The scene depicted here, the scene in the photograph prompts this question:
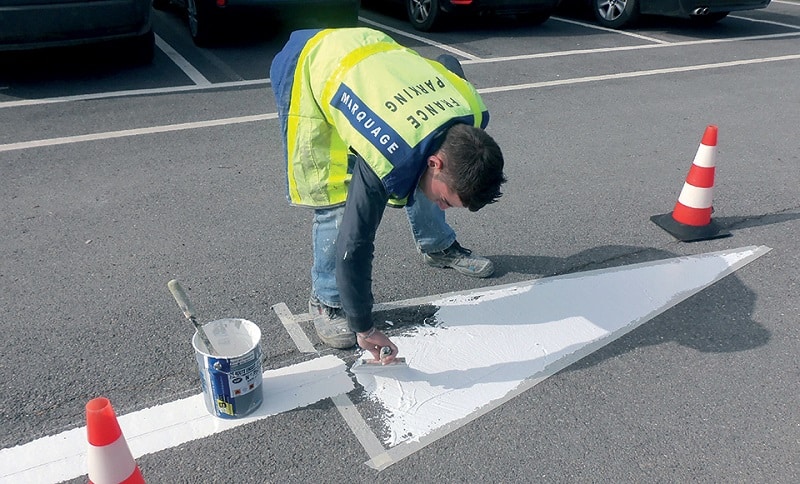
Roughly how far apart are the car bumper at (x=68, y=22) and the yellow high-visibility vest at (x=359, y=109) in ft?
12.6

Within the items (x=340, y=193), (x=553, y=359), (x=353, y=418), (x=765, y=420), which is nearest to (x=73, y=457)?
(x=353, y=418)

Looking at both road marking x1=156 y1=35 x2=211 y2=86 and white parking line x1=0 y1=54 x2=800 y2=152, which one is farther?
road marking x1=156 y1=35 x2=211 y2=86

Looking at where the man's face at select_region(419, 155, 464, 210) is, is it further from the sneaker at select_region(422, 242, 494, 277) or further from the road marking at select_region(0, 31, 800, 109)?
the road marking at select_region(0, 31, 800, 109)

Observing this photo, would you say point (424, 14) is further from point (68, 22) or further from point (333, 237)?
point (333, 237)

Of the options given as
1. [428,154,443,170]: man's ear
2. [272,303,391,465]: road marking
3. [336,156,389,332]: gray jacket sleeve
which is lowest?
[272,303,391,465]: road marking

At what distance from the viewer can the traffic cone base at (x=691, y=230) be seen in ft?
13.1

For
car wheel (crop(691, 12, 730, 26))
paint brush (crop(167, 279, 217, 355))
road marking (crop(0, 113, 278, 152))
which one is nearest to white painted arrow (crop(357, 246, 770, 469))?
paint brush (crop(167, 279, 217, 355))

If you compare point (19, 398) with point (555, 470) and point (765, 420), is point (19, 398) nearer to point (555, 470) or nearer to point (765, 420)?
point (555, 470)

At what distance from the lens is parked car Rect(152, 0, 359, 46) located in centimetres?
706

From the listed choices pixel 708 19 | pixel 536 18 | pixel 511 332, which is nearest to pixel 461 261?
pixel 511 332

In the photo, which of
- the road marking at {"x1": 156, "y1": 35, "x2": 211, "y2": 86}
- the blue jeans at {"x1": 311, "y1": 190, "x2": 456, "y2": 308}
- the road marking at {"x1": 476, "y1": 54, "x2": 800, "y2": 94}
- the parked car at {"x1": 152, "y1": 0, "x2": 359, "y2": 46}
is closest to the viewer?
the blue jeans at {"x1": 311, "y1": 190, "x2": 456, "y2": 308}

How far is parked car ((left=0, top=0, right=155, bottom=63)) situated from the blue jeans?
407cm

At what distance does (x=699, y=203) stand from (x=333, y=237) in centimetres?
234

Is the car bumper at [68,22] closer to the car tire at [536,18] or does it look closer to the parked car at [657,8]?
the car tire at [536,18]
